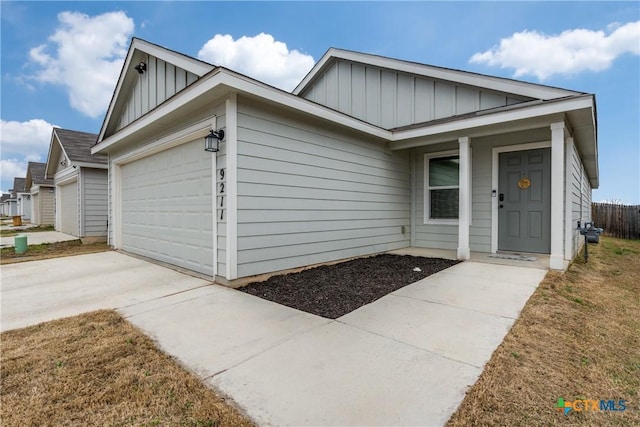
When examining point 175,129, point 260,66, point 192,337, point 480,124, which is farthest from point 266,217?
point 260,66

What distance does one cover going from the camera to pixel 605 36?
29.2 feet

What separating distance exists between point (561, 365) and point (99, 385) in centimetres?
312

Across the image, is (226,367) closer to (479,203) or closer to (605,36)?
(479,203)

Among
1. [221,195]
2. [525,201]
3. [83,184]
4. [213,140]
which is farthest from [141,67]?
[525,201]

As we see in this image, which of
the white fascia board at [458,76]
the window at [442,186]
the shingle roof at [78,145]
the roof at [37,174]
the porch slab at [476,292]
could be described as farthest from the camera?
the roof at [37,174]

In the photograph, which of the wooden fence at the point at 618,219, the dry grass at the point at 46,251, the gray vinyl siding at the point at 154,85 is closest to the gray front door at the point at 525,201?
the gray vinyl siding at the point at 154,85

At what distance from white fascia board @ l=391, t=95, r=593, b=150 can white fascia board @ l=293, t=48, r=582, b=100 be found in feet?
0.75

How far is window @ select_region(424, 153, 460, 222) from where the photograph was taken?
22.6 ft

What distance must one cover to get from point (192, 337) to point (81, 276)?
3.63 metres

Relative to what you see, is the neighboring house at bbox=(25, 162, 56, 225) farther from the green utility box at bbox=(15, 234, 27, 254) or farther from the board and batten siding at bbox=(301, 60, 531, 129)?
the board and batten siding at bbox=(301, 60, 531, 129)

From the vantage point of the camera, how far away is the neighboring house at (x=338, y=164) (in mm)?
4281

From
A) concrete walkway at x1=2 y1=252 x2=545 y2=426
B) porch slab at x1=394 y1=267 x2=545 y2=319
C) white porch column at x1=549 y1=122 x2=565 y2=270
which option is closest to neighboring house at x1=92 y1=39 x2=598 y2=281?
white porch column at x1=549 y1=122 x2=565 y2=270

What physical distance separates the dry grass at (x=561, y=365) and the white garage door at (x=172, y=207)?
3.80 meters

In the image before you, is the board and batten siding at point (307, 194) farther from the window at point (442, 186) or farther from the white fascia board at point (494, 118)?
the window at point (442, 186)
